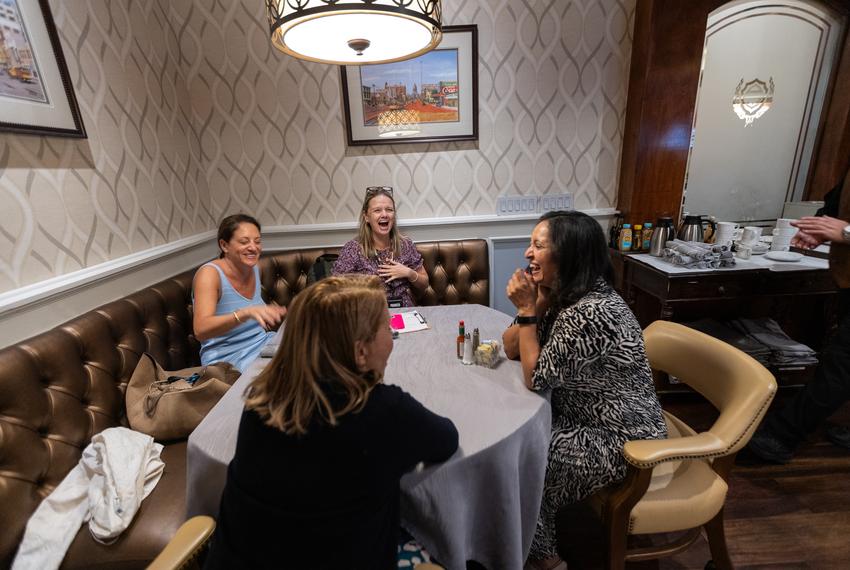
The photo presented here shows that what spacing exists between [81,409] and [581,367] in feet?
5.38

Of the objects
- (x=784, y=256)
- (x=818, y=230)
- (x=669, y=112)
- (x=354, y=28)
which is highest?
(x=354, y=28)

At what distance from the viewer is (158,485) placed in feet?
4.13

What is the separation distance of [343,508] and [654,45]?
9.52ft

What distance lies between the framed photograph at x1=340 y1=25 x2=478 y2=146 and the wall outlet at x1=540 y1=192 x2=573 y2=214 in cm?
68

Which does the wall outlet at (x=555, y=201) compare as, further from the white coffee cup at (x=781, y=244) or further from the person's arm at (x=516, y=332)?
the person's arm at (x=516, y=332)

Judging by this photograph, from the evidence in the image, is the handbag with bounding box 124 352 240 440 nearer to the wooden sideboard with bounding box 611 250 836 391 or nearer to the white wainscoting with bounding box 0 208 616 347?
the white wainscoting with bounding box 0 208 616 347

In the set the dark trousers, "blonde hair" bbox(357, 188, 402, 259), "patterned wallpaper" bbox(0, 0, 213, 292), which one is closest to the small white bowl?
the dark trousers

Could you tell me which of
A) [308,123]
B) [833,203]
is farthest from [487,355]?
[833,203]

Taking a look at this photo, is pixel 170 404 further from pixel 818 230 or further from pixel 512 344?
pixel 818 230

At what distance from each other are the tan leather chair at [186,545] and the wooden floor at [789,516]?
4.84 ft

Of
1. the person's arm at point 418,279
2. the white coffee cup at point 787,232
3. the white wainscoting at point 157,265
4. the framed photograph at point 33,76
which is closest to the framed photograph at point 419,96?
the white wainscoting at point 157,265

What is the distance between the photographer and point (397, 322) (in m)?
1.76

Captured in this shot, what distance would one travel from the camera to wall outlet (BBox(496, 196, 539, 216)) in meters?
2.81

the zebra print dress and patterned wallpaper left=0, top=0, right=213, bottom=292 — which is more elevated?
patterned wallpaper left=0, top=0, right=213, bottom=292
